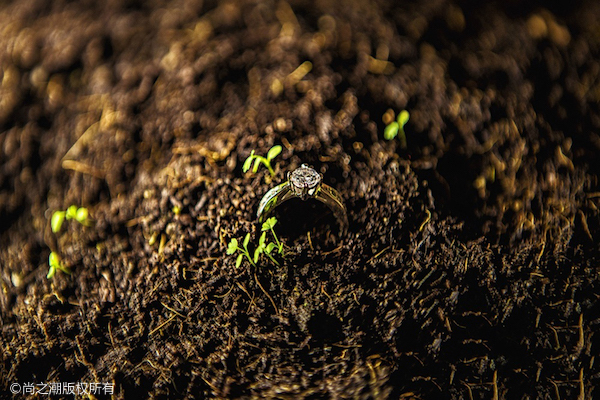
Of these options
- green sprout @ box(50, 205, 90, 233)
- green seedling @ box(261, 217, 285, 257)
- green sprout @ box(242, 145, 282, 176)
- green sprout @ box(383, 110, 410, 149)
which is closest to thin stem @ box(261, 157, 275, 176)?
green sprout @ box(242, 145, 282, 176)

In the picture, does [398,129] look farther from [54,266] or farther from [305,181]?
[54,266]

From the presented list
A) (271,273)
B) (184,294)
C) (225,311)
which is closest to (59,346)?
(184,294)

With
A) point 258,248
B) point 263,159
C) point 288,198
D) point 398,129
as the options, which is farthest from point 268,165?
point 398,129

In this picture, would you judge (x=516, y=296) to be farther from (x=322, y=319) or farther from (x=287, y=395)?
(x=287, y=395)

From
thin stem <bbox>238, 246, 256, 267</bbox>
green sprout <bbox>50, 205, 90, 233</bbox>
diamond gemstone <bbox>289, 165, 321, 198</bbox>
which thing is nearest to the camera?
diamond gemstone <bbox>289, 165, 321, 198</bbox>

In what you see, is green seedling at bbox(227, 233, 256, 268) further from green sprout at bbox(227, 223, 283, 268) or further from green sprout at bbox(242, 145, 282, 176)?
green sprout at bbox(242, 145, 282, 176)

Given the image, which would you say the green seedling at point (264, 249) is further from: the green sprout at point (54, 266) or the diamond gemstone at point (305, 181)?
the green sprout at point (54, 266)
